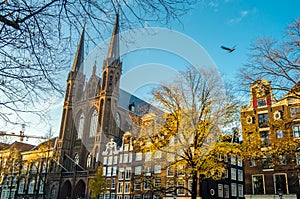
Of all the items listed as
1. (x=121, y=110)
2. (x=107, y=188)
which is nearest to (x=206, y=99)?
(x=107, y=188)

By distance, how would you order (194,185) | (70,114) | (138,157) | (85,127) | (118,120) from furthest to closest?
(70,114), (85,127), (118,120), (138,157), (194,185)

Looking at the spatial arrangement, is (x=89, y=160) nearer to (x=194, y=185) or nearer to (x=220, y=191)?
(x=220, y=191)

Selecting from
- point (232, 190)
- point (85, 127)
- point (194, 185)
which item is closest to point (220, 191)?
point (232, 190)

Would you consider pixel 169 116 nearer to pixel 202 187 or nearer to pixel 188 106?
pixel 188 106

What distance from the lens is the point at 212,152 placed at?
53.9 feet

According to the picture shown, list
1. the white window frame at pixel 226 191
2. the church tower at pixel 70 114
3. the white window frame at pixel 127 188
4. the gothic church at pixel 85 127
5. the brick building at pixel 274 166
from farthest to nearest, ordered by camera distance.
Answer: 1. the church tower at pixel 70 114
2. the gothic church at pixel 85 127
3. the white window frame at pixel 127 188
4. the white window frame at pixel 226 191
5. the brick building at pixel 274 166

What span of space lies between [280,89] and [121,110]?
44330 millimetres

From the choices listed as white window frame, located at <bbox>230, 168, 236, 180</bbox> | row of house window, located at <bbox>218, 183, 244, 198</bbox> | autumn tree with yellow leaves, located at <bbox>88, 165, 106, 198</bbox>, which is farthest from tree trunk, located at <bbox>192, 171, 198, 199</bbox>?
autumn tree with yellow leaves, located at <bbox>88, 165, 106, 198</bbox>

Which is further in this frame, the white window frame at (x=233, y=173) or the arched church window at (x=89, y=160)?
the arched church window at (x=89, y=160)

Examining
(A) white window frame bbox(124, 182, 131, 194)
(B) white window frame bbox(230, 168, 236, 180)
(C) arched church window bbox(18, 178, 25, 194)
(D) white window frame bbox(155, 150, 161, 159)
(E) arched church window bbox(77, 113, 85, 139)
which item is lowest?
(C) arched church window bbox(18, 178, 25, 194)

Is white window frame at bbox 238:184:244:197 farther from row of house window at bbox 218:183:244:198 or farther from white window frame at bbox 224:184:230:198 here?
white window frame at bbox 224:184:230:198

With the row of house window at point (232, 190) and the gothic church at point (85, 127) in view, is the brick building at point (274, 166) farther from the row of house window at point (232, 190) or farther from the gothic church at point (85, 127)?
the gothic church at point (85, 127)

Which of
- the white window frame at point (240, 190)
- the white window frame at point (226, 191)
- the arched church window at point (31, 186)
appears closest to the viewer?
the white window frame at point (226, 191)

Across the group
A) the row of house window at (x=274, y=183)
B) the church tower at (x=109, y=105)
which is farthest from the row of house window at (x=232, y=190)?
the church tower at (x=109, y=105)
